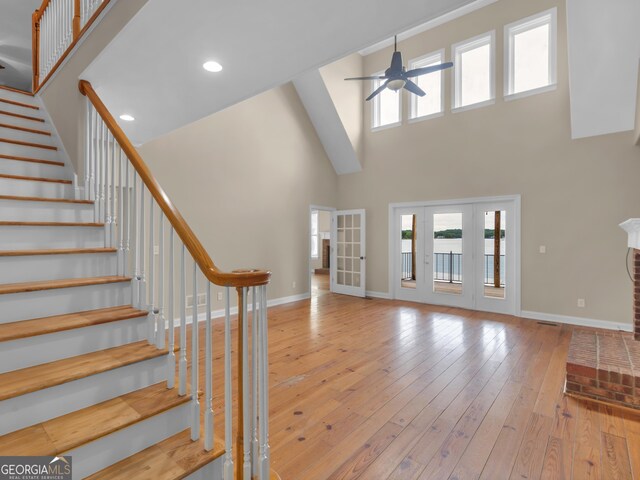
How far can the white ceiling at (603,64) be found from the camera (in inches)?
131

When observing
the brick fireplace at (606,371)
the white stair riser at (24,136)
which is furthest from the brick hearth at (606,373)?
the white stair riser at (24,136)

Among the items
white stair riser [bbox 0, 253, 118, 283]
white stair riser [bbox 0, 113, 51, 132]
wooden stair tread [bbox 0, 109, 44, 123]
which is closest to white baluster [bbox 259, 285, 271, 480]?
white stair riser [bbox 0, 253, 118, 283]

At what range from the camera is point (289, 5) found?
1.97 metres

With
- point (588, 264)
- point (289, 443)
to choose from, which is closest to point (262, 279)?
point (289, 443)

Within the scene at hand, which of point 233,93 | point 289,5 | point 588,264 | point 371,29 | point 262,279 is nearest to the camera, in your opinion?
point 262,279

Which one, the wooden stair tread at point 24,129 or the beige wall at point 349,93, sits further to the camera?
the beige wall at point 349,93

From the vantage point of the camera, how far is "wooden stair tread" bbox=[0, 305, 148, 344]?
5.35ft

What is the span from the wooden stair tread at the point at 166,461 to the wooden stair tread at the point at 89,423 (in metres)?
0.18

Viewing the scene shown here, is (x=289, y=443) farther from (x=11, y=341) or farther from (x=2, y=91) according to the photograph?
(x=2, y=91)

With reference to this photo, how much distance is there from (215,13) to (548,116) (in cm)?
523

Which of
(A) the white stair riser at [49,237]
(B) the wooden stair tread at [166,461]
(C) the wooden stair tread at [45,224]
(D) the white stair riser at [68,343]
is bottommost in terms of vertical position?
(B) the wooden stair tread at [166,461]

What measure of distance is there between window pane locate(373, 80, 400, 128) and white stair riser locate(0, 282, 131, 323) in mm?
6216

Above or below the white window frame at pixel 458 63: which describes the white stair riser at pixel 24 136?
below

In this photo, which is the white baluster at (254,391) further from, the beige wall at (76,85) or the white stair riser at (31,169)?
the white stair riser at (31,169)
